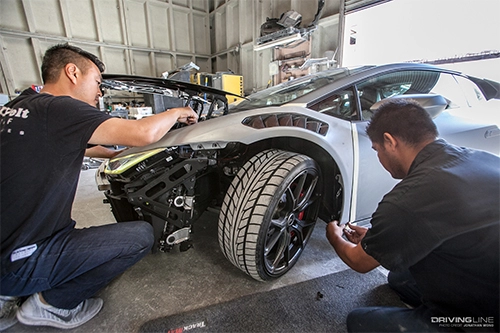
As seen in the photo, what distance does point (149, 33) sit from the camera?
6.75m

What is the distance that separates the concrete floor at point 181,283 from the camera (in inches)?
41.1

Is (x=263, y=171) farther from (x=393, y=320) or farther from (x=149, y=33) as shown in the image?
(x=149, y=33)

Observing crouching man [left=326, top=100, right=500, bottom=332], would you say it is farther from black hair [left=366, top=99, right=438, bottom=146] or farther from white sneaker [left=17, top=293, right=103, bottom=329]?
white sneaker [left=17, top=293, right=103, bottom=329]

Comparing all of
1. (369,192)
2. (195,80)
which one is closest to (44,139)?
(369,192)

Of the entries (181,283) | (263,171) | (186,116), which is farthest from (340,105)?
(181,283)

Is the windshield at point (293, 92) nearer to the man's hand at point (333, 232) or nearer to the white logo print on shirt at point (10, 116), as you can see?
the man's hand at point (333, 232)

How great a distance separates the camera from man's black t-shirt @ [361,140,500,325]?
2.15 ft

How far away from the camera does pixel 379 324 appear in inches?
32.2

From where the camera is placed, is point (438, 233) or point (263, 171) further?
point (263, 171)

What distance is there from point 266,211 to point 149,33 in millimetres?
7734

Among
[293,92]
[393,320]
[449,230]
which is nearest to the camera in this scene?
[449,230]

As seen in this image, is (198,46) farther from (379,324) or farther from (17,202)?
(379,324)

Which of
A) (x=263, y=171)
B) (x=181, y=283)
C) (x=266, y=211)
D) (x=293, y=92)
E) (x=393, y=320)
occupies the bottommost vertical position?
(x=181, y=283)

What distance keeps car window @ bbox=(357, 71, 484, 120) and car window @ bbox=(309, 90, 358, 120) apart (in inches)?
3.2
